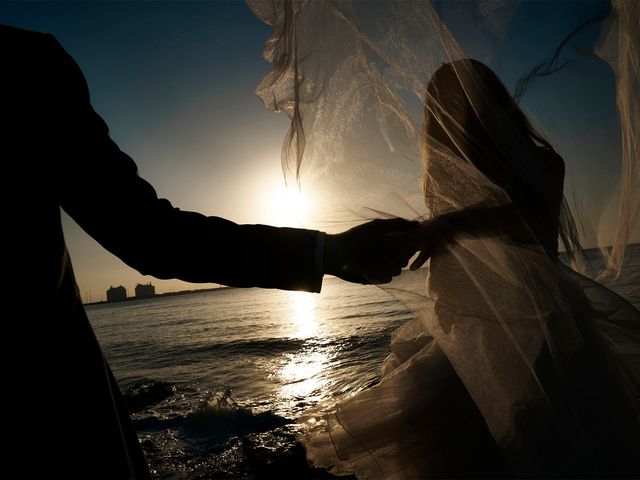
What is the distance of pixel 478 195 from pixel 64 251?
1.63 metres

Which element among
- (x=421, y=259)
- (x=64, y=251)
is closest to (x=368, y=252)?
(x=421, y=259)

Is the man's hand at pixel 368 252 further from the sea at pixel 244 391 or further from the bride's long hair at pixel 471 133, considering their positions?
the sea at pixel 244 391

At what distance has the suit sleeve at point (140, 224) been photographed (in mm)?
968

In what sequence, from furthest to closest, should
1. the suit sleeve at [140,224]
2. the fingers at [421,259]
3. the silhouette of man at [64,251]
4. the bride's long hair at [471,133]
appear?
1. the bride's long hair at [471,133]
2. the fingers at [421,259]
3. the suit sleeve at [140,224]
4. the silhouette of man at [64,251]

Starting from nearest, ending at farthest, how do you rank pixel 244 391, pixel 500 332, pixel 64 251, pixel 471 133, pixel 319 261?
pixel 64 251 → pixel 319 261 → pixel 500 332 → pixel 471 133 → pixel 244 391

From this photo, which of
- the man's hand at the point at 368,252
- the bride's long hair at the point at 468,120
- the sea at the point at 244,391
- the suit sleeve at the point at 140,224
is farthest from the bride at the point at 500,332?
the suit sleeve at the point at 140,224

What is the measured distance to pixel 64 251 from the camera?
1016 millimetres

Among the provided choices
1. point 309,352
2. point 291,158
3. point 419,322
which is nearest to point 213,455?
point 419,322

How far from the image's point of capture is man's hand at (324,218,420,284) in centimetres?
136

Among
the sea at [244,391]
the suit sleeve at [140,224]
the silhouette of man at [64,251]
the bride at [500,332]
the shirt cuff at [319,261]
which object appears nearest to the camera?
the silhouette of man at [64,251]

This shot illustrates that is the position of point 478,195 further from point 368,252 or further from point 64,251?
point 64,251

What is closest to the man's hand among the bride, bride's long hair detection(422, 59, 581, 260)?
the bride

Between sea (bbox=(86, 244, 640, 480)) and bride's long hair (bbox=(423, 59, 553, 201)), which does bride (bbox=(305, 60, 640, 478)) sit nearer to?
bride's long hair (bbox=(423, 59, 553, 201))

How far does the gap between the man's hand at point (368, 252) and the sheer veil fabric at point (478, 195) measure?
29 cm
